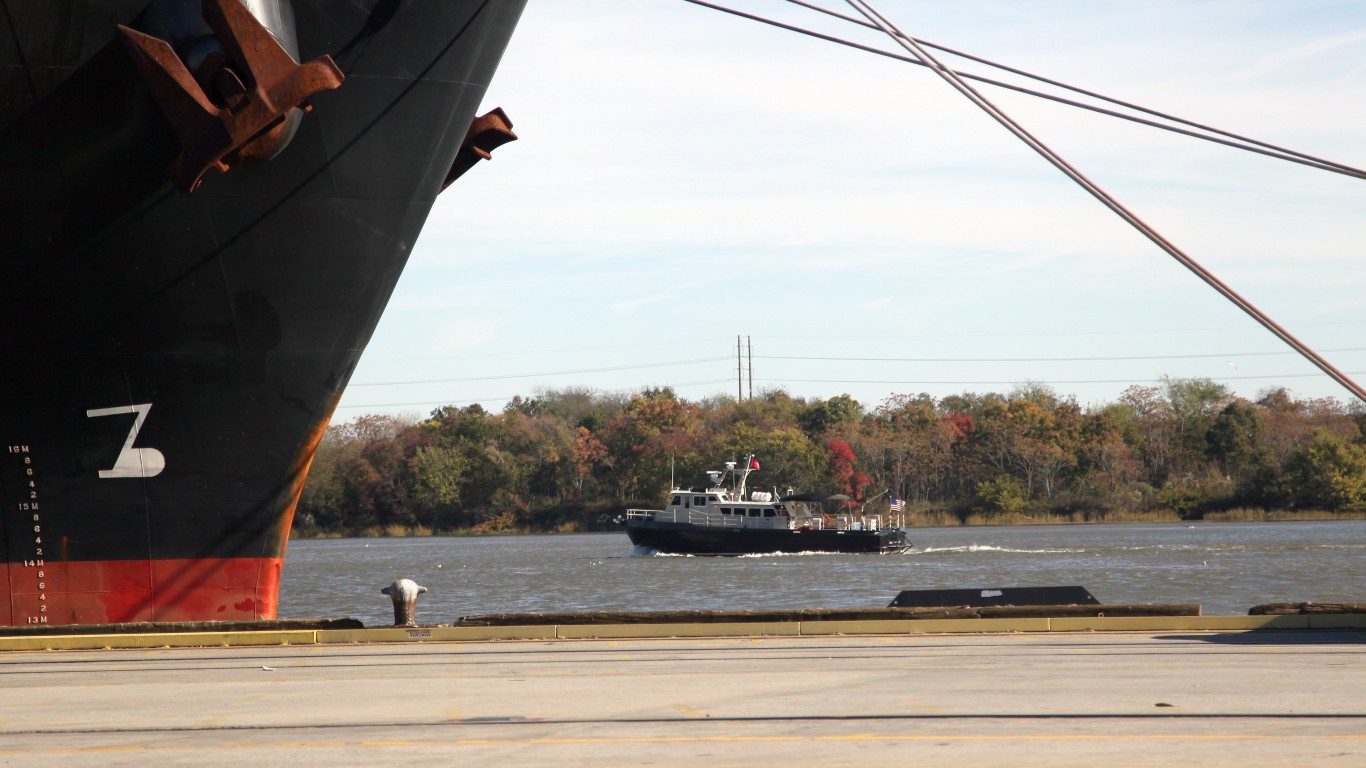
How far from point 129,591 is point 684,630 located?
6.08 meters

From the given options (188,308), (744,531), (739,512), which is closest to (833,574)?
(744,531)

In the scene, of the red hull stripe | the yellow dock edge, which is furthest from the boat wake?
the red hull stripe

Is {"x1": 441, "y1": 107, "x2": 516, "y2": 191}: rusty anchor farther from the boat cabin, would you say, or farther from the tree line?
the tree line

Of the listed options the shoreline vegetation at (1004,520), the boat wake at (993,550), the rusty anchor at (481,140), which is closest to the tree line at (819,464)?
the shoreline vegetation at (1004,520)

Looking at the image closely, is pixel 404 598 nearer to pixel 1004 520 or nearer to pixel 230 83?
pixel 230 83

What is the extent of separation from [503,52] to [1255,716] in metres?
10.8

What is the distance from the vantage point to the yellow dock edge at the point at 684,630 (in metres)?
14.1

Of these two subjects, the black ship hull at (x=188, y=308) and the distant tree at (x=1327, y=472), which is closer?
the black ship hull at (x=188, y=308)

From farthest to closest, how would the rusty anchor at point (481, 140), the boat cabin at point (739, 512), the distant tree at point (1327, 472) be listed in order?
the distant tree at point (1327, 472) → the boat cabin at point (739, 512) → the rusty anchor at point (481, 140)

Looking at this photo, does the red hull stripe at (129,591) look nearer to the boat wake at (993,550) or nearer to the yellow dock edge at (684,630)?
the yellow dock edge at (684,630)

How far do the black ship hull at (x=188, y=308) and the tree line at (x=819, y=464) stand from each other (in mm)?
87397

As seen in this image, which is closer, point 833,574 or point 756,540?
point 833,574

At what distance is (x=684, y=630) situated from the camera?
14898 mm

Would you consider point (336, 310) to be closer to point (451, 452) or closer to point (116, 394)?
point (116, 394)
